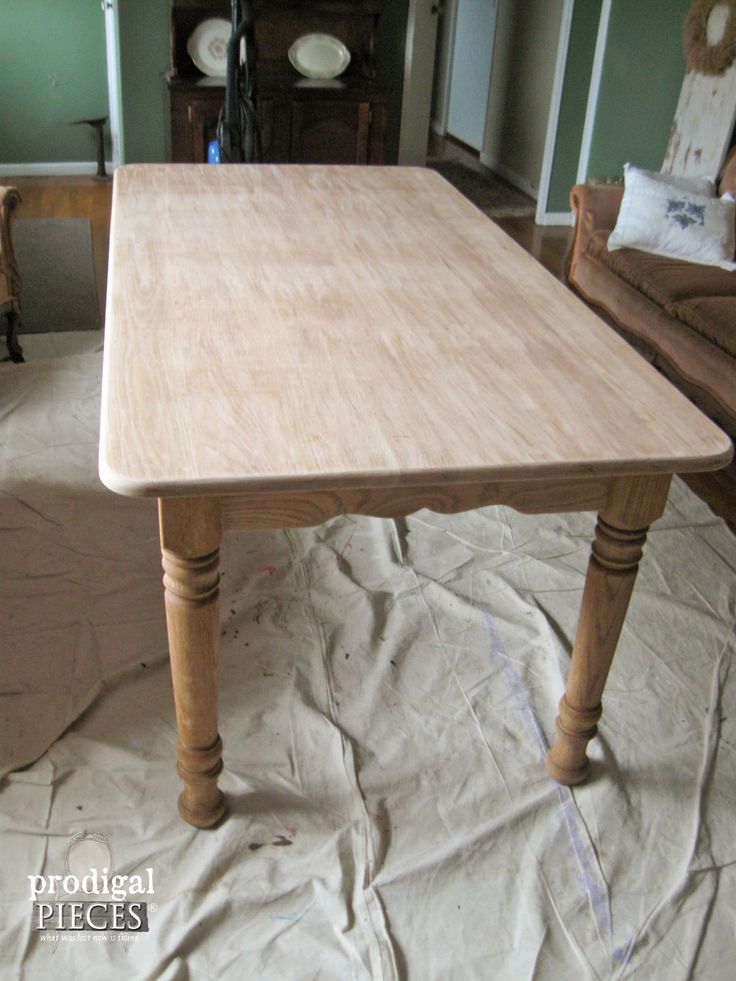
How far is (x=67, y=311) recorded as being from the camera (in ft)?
10.5

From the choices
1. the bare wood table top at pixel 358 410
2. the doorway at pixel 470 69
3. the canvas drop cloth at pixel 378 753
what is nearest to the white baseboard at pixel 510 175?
the doorway at pixel 470 69

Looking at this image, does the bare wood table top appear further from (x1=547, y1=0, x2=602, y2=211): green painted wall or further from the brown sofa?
(x1=547, y1=0, x2=602, y2=211): green painted wall

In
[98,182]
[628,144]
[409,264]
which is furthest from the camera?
[98,182]

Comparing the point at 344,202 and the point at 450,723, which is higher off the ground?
the point at 344,202

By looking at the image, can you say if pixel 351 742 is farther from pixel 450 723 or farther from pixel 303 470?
pixel 303 470

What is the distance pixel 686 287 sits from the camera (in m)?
2.85

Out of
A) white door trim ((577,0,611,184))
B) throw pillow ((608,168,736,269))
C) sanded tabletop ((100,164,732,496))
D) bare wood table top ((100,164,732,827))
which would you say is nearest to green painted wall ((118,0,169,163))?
white door trim ((577,0,611,184))

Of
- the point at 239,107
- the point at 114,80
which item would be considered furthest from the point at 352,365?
the point at 114,80

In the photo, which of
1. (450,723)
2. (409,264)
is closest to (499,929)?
(450,723)

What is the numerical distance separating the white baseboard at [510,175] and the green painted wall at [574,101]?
47 centimetres

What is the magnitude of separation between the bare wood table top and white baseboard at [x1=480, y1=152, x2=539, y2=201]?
4.03 meters

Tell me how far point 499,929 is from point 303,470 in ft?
2.50

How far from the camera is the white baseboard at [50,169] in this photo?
17.2ft

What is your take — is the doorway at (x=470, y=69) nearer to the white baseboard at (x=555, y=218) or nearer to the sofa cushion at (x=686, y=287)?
the white baseboard at (x=555, y=218)
